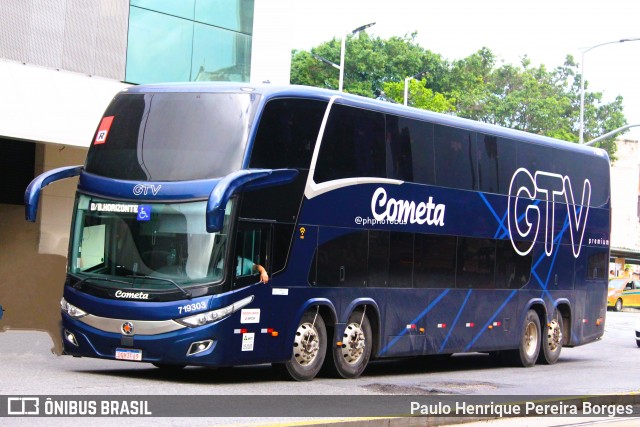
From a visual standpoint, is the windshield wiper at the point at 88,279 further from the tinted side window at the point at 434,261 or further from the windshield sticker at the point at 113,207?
the tinted side window at the point at 434,261

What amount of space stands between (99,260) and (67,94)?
9807 millimetres

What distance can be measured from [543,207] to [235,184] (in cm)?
927

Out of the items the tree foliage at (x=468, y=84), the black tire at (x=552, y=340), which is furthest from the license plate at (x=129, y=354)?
the tree foliage at (x=468, y=84)

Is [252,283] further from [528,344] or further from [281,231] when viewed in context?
[528,344]

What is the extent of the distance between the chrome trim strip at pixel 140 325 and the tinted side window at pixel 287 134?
227cm

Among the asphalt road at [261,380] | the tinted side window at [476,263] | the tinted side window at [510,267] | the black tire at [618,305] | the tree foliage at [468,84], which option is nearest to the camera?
the asphalt road at [261,380]

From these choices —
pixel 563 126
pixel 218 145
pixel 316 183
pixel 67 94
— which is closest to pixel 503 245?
pixel 316 183

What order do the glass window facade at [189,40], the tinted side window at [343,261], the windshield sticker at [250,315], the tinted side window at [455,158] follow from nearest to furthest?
the windshield sticker at [250,315], the tinted side window at [343,261], the tinted side window at [455,158], the glass window facade at [189,40]

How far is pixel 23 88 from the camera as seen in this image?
2267 cm

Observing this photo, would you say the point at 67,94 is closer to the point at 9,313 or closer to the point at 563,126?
the point at 9,313

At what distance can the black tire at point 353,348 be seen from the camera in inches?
634

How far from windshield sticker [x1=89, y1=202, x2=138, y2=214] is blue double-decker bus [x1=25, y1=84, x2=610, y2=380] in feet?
0.07

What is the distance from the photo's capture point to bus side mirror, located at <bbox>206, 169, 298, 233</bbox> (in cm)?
1300

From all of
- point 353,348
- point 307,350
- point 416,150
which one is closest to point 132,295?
point 307,350
